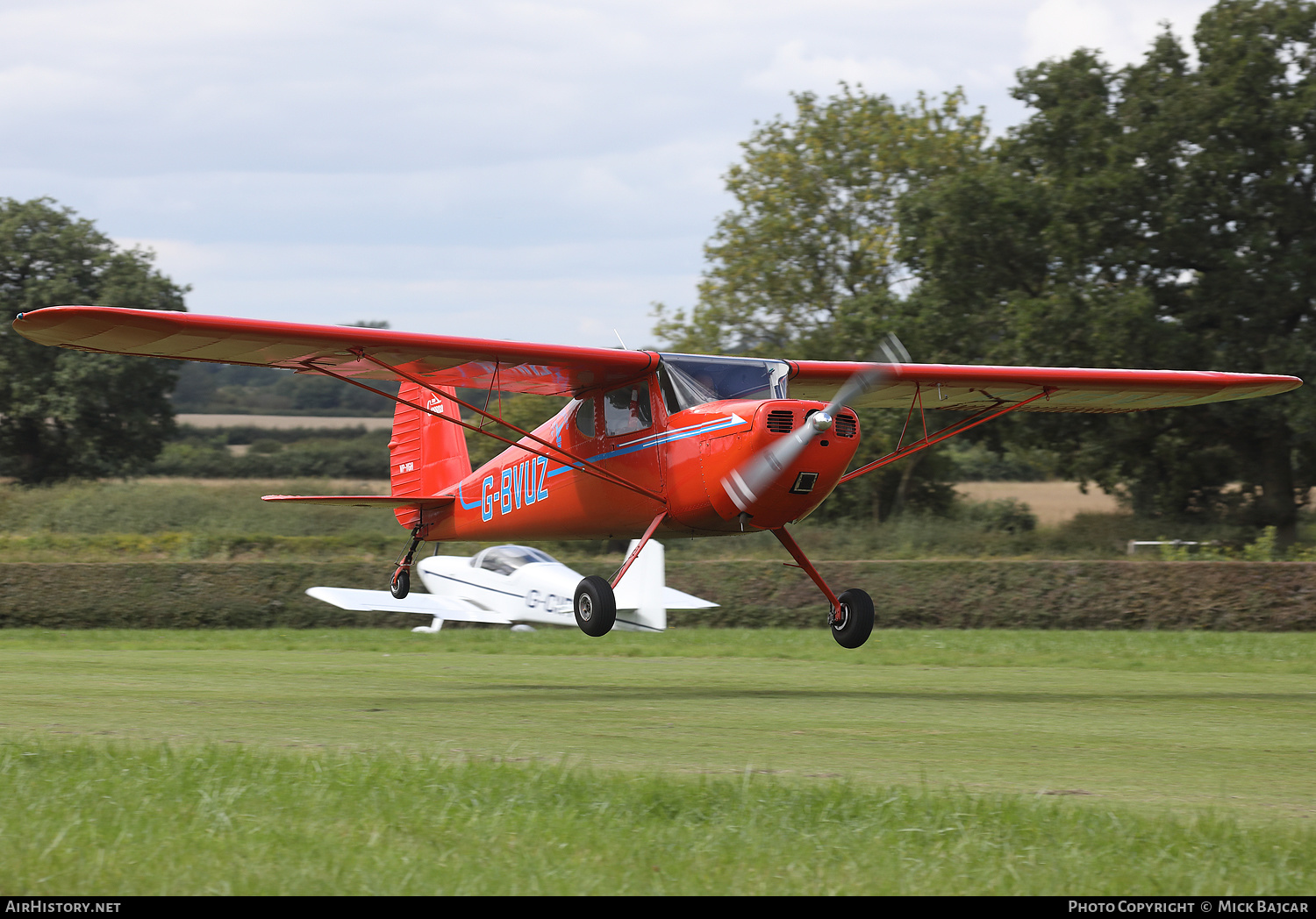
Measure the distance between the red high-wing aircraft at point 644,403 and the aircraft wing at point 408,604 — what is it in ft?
19.9

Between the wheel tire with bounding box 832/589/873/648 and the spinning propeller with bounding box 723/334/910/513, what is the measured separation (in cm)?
199

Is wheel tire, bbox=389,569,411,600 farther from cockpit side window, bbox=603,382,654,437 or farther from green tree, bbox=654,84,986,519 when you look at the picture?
green tree, bbox=654,84,986,519

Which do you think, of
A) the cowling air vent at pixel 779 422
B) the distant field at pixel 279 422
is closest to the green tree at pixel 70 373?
the distant field at pixel 279 422

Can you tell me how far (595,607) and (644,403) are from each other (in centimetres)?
207

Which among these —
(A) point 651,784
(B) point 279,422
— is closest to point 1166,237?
(A) point 651,784

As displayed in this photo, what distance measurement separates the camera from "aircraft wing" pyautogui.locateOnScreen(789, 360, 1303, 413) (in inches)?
528

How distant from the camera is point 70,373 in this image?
133 ft

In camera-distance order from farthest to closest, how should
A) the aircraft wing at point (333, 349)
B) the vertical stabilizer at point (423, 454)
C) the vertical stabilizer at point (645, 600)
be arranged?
the vertical stabilizer at point (645, 600) < the vertical stabilizer at point (423, 454) < the aircraft wing at point (333, 349)

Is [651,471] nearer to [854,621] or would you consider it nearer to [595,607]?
[595,607]

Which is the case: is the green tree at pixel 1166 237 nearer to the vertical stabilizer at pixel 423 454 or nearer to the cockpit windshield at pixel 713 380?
the vertical stabilizer at pixel 423 454

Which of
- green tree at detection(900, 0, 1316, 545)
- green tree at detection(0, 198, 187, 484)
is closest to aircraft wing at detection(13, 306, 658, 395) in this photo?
green tree at detection(900, 0, 1316, 545)

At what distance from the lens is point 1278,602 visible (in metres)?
21.0

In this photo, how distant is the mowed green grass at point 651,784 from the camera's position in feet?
16.4
